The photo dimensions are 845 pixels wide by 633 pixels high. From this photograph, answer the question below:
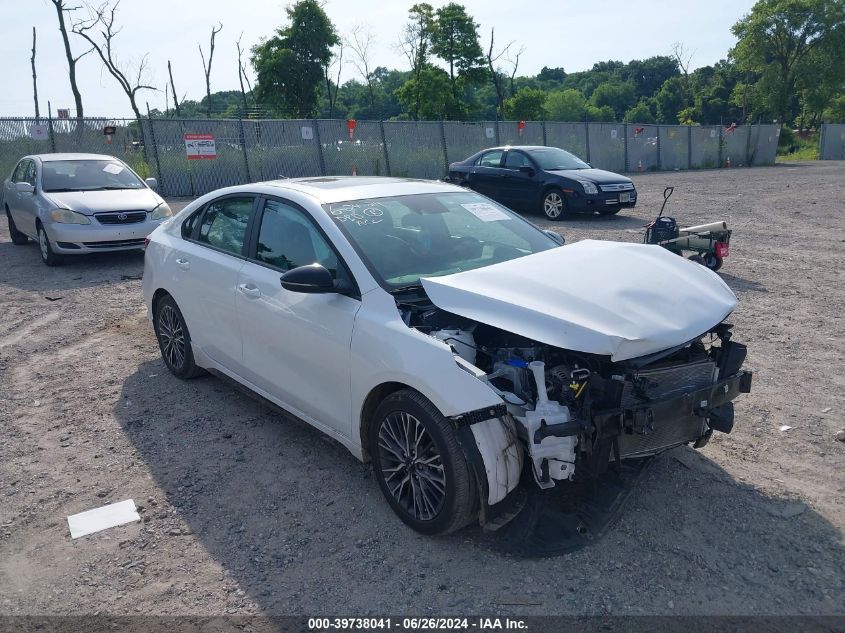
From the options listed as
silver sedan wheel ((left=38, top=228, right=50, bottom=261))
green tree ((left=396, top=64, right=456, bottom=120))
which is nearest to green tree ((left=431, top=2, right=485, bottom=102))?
green tree ((left=396, top=64, right=456, bottom=120))

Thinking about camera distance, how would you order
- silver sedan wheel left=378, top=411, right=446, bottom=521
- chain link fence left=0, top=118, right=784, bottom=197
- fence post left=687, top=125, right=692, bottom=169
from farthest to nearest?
1. fence post left=687, top=125, right=692, bottom=169
2. chain link fence left=0, top=118, right=784, bottom=197
3. silver sedan wheel left=378, top=411, right=446, bottom=521

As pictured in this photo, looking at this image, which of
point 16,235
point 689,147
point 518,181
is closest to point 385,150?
point 518,181

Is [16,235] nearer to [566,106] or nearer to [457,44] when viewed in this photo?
[457,44]

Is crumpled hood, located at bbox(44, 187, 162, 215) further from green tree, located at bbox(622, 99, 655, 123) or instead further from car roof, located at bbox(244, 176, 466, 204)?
green tree, located at bbox(622, 99, 655, 123)

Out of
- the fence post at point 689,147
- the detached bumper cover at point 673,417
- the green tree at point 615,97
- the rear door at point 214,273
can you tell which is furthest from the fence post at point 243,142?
the green tree at point 615,97

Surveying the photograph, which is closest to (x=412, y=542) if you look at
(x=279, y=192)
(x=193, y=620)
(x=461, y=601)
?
(x=461, y=601)

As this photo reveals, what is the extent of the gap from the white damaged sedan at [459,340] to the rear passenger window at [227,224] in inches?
1.0

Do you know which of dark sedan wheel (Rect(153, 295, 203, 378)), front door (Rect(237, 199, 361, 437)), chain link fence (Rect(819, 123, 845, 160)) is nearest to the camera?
front door (Rect(237, 199, 361, 437))

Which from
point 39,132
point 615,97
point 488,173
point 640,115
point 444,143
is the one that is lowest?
point 488,173

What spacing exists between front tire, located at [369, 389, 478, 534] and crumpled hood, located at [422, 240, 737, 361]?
55cm

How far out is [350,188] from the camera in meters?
4.59

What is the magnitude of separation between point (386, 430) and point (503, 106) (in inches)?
2057

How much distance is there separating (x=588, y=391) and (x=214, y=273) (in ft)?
9.49

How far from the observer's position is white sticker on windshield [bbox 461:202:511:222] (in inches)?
187
